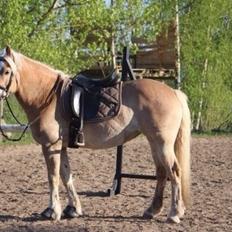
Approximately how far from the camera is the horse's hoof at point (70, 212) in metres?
6.82

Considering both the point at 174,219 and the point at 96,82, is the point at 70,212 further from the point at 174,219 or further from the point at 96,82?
the point at 96,82

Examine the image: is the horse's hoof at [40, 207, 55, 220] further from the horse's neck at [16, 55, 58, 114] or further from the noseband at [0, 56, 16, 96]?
the noseband at [0, 56, 16, 96]

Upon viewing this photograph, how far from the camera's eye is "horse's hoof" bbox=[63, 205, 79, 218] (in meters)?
6.82

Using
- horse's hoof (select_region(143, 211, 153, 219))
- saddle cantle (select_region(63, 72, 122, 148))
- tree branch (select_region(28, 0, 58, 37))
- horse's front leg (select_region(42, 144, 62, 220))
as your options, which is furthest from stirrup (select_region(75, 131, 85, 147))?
tree branch (select_region(28, 0, 58, 37))

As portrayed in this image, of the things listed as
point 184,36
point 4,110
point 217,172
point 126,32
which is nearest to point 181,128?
point 217,172

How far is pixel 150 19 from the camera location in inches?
845

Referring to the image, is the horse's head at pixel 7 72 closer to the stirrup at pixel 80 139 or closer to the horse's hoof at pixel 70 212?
the stirrup at pixel 80 139

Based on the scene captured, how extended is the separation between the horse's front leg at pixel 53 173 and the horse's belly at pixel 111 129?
1.25ft

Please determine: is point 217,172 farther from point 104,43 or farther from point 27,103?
point 104,43

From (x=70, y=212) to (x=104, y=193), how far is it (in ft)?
5.63

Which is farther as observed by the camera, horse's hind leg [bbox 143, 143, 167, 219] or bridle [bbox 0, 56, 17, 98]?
horse's hind leg [bbox 143, 143, 167, 219]

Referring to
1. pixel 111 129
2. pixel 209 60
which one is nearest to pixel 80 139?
pixel 111 129

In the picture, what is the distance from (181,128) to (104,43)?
13.8 m

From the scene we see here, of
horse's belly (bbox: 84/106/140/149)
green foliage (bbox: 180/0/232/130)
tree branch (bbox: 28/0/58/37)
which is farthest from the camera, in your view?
green foliage (bbox: 180/0/232/130)
